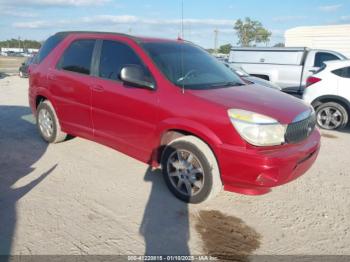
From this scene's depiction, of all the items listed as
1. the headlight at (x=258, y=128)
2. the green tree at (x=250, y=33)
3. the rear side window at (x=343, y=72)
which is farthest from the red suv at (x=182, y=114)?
the green tree at (x=250, y=33)

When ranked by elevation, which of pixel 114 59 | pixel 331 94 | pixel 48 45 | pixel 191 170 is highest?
pixel 48 45

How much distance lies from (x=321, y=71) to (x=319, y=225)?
5.28 m

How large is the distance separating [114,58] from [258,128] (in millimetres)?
2213

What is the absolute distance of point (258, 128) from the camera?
3197 millimetres

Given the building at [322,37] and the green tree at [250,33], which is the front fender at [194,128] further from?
the green tree at [250,33]

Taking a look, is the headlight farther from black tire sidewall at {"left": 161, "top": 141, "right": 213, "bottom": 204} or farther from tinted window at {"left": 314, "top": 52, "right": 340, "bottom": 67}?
tinted window at {"left": 314, "top": 52, "right": 340, "bottom": 67}

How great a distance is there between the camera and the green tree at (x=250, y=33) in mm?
47375

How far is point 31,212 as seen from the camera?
3.39 m

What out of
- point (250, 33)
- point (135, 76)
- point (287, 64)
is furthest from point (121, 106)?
point (250, 33)

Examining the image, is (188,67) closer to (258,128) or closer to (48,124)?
(258,128)

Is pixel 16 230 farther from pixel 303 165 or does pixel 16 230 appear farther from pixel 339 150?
pixel 339 150

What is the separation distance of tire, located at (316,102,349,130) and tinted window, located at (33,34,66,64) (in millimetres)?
5809

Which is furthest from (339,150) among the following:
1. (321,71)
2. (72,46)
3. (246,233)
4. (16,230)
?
(16,230)

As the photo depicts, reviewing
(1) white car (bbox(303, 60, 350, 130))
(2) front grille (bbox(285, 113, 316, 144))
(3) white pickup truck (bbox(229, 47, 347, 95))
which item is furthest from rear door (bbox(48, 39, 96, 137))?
(3) white pickup truck (bbox(229, 47, 347, 95))
